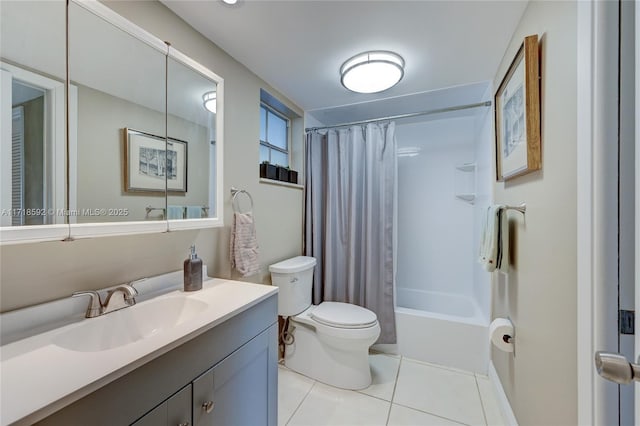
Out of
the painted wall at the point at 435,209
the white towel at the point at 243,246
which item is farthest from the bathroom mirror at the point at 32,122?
the painted wall at the point at 435,209


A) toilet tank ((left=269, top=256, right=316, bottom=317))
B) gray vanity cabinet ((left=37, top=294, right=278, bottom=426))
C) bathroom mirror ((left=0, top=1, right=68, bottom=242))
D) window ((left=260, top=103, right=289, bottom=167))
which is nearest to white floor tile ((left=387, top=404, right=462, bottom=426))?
gray vanity cabinet ((left=37, top=294, right=278, bottom=426))

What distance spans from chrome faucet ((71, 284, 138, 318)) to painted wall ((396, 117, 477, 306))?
2.66 m

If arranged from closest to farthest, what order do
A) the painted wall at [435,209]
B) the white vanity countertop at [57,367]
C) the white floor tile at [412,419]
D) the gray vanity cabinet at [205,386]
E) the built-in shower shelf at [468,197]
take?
1. the white vanity countertop at [57,367]
2. the gray vanity cabinet at [205,386]
3. the white floor tile at [412,419]
4. the built-in shower shelf at [468,197]
5. the painted wall at [435,209]

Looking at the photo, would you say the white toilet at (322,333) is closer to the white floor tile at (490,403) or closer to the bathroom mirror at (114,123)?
the white floor tile at (490,403)

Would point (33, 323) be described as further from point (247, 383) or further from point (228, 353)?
point (247, 383)

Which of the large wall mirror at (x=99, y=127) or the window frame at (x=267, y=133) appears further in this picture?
the window frame at (x=267, y=133)

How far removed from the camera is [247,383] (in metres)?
1.04

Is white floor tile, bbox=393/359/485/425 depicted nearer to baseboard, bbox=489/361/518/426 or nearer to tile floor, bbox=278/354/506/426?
tile floor, bbox=278/354/506/426

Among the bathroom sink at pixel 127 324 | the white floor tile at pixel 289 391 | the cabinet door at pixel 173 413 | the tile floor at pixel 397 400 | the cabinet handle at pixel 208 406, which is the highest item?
the bathroom sink at pixel 127 324

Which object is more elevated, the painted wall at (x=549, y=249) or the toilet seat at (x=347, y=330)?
the painted wall at (x=549, y=249)

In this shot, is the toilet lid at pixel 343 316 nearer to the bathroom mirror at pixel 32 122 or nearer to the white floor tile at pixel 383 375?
the white floor tile at pixel 383 375

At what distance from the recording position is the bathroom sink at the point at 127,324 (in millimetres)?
820

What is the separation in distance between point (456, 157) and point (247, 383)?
280cm

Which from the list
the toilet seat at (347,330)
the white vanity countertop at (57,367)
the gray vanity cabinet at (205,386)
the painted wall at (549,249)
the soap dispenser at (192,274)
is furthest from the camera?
the toilet seat at (347,330)
